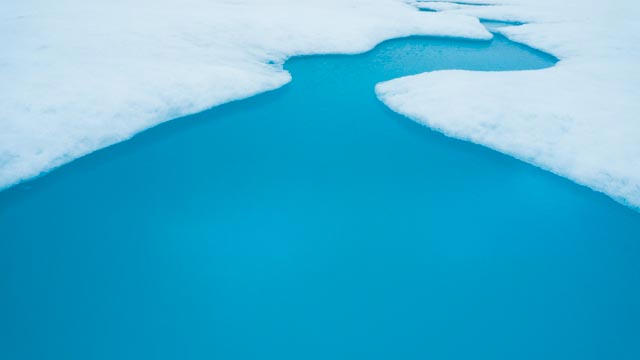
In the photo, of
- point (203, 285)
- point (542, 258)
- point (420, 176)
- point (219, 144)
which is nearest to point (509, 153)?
point (420, 176)

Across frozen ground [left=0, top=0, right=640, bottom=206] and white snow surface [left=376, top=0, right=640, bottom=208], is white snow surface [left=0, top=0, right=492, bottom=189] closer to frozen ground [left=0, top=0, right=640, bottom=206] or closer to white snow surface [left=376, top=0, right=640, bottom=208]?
frozen ground [left=0, top=0, right=640, bottom=206]

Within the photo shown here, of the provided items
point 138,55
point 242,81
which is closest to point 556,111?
point 242,81

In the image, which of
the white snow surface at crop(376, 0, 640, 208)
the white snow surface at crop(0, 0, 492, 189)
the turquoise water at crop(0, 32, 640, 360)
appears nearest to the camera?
the turquoise water at crop(0, 32, 640, 360)

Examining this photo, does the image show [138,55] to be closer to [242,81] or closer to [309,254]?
[242,81]

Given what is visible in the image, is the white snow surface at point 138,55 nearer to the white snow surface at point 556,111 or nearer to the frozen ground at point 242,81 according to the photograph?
the frozen ground at point 242,81

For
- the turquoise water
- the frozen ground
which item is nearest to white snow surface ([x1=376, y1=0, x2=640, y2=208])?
the frozen ground

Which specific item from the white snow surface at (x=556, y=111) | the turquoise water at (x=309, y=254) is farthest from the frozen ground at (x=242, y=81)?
the turquoise water at (x=309, y=254)
